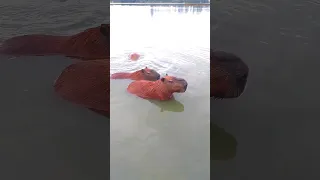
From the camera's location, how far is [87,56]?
78cm

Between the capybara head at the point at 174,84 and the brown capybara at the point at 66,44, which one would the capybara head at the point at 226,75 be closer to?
the capybara head at the point at 174,84

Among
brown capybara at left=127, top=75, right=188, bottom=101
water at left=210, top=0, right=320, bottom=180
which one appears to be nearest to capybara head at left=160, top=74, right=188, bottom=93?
brown capybara at left=127, top=75, right=188, bottom=101

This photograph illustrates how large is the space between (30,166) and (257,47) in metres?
0.57

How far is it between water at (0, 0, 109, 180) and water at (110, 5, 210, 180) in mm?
90

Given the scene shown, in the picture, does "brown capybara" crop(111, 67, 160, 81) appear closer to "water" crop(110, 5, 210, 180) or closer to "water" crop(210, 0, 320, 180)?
"water" crop(110, 5, 210, 180)

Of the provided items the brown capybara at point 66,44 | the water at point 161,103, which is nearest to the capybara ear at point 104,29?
the brown capybara at point 66,44

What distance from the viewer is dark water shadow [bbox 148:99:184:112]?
26.9 inches

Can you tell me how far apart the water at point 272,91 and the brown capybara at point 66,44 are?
0.27 metres

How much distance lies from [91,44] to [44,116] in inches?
7.4

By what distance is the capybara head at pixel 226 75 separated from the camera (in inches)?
30.2

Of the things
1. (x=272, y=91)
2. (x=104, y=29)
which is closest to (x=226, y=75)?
(x=272, y=91)

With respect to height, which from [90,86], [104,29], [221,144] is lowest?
[221,144]

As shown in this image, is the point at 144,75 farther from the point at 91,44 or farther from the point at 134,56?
the point at 91,44

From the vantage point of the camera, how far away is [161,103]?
2.26 feet
